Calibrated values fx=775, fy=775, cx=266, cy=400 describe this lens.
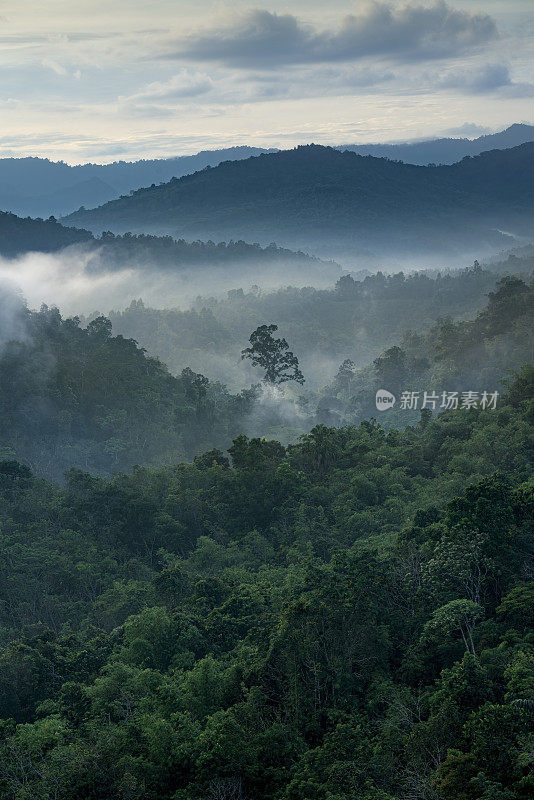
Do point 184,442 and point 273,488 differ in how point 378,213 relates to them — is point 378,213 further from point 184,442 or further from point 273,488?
point 273,488

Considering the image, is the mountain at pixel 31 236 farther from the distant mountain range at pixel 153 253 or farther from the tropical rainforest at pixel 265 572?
the tropical rainforest at pixel 265 572

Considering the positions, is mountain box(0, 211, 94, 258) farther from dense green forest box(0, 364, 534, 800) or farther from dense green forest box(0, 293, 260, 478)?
dense green forest box(0, 364, 534, 800)

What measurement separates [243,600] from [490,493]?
6.73 m

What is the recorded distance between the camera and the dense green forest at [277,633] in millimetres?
12094

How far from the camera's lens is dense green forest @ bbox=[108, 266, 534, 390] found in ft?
257

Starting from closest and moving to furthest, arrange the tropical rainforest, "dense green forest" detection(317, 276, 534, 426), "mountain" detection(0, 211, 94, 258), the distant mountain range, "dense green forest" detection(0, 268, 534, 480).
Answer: the tropical rainforest
"dense green forest" detection(317, 276, 534, 426)
"dense green forest" detection(0, 268, 534, 480)
"mountain" detection(0, 211, 94, 258)
the distant mountain range

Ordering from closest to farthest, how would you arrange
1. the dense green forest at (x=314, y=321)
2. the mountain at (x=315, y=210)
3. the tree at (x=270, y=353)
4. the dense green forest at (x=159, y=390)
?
the dense green forest at (x=159, y=390) < the tree at (x=270, y=353) < the dense green forest at (x=314, y=321) < the mountain at (x=315, y=210)

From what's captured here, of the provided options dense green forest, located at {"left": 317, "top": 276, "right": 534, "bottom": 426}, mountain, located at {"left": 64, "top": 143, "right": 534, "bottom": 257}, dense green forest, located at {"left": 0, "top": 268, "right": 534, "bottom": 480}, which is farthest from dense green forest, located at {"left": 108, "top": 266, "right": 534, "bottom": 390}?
mountain, located at {"left": 64, "top": 143, "right": 534, "bottom": 257}

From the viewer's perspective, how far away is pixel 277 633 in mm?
15469

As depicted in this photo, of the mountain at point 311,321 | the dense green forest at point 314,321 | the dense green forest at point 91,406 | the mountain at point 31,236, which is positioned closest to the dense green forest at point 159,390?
the dense green forest at point 91,406

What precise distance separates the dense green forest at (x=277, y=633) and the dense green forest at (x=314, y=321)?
4161cm

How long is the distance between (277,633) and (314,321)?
252ft

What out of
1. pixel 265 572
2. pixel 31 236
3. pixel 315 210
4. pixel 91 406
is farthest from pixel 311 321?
pixel 315 210

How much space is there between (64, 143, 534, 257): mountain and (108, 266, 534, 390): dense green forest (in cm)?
8178
